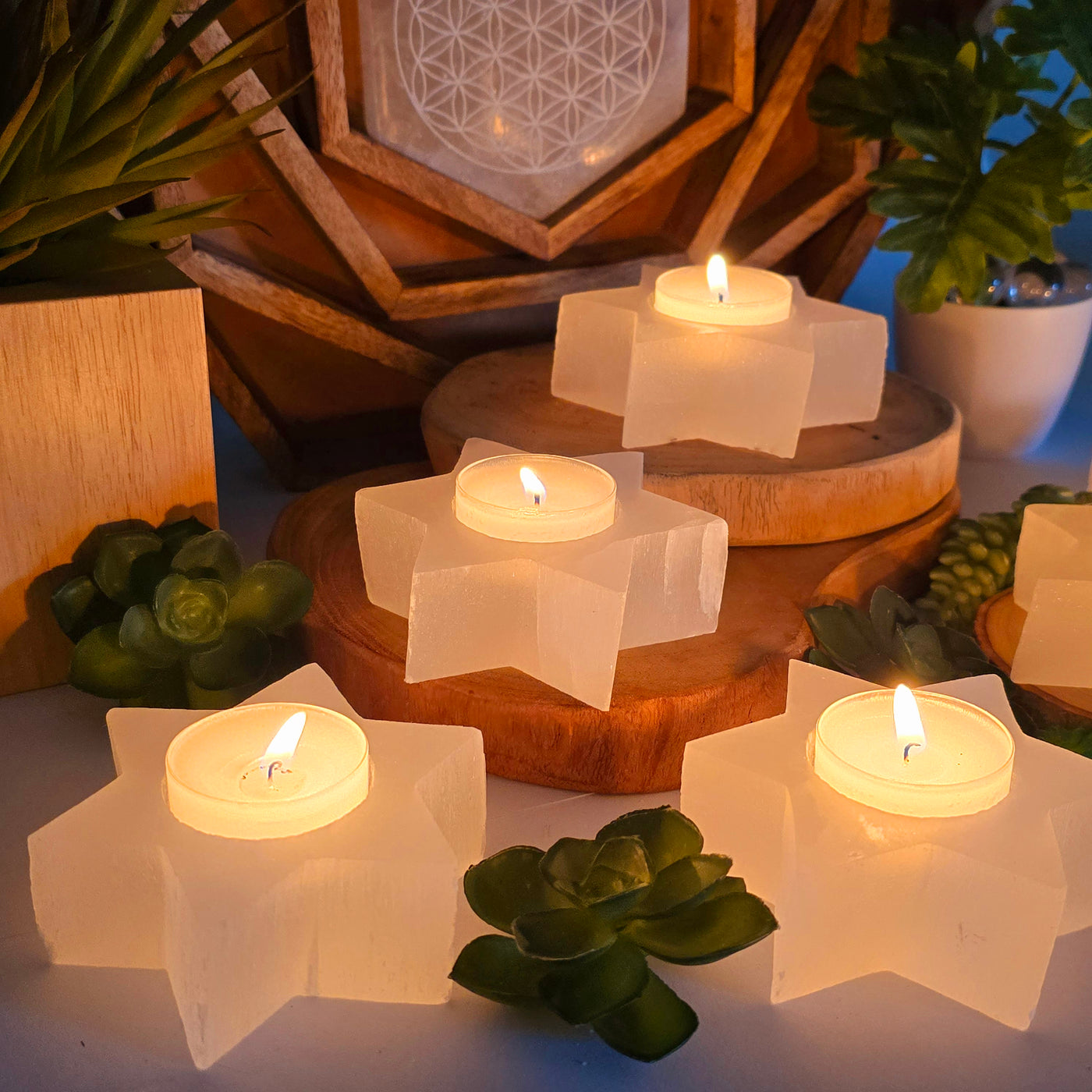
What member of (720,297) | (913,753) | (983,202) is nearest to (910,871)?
(913,753)

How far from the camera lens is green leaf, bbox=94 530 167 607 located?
2.33 feet

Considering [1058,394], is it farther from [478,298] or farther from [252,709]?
[252,709]

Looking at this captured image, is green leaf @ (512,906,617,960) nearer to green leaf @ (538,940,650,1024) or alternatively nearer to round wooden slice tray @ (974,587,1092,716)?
green leaf @ (538,940,650,1024)

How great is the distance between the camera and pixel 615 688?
2.28 feet

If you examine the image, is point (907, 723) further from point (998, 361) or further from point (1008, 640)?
point (998, 361)

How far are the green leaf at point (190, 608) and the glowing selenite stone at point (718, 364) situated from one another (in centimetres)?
31

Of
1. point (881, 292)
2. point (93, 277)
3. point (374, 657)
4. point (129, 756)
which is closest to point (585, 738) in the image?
point (374, 657)

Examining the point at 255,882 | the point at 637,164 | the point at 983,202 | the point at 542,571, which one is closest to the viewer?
the point at 255,882

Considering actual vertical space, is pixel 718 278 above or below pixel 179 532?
above

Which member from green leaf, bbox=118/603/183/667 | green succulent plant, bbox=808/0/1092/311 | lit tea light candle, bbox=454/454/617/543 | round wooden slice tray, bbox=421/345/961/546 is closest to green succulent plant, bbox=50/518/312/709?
green leaf, bbox=118/603/183/667

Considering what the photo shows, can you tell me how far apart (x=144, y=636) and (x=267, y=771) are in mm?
175

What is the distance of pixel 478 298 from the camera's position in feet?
3.39

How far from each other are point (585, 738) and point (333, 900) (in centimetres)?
20

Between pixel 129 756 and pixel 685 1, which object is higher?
pixel 685 1
